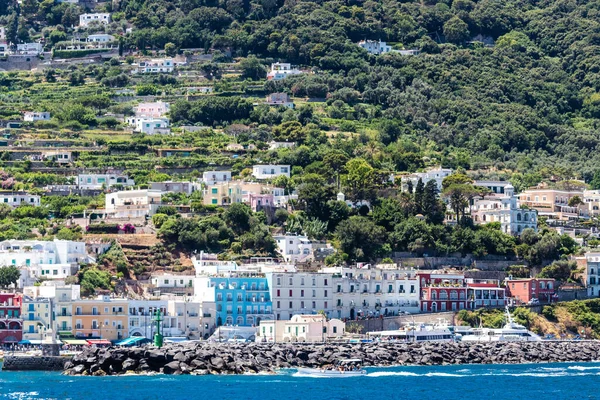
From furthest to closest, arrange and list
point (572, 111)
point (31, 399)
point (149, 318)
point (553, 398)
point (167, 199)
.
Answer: point (572, 111) → point (167, 199) → point (149, 318) → point (553, 398) → point (31, 399)

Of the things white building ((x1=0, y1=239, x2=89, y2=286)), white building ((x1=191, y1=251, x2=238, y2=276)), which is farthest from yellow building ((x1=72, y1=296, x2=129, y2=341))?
white building ((x1=191, y1=251, x2=238, y2=276))

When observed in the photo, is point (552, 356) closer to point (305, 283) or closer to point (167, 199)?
point (305, 283)

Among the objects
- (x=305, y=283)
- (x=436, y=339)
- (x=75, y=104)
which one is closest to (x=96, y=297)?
(x=305, y=283)

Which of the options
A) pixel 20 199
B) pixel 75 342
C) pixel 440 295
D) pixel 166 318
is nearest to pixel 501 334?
pixel 440 295

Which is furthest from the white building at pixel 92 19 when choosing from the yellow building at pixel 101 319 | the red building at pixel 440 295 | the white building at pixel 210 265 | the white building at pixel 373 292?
the yellow building at pixel 101 319

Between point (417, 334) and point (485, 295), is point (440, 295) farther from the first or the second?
point (417, 334)

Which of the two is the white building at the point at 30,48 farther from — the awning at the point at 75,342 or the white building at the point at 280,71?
the awning at the point at 75,342
